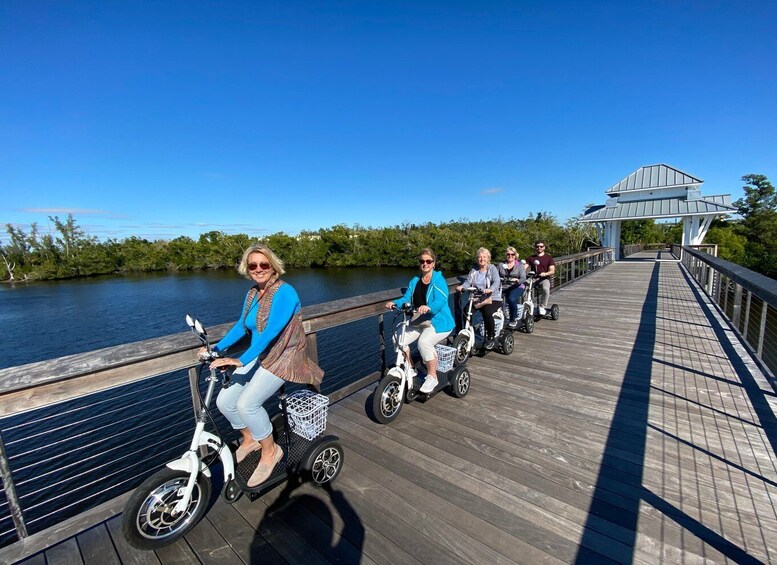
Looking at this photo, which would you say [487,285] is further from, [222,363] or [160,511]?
[160,511]

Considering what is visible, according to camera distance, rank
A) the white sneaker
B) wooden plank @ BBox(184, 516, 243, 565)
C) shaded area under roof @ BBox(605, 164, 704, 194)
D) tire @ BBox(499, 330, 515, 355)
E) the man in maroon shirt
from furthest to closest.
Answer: shaded area under roof @ BBox(605, 164, 704, 194)
the man in maroon shirt
tire @ BBox(499, 330, 515, 355)
the white sneaker
wooden plank @ BBox(184, 516, 243, 565)

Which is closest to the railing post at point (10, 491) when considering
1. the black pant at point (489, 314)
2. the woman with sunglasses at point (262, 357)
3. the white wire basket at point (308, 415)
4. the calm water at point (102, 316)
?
the woman with sunglasses at point (262, 357)

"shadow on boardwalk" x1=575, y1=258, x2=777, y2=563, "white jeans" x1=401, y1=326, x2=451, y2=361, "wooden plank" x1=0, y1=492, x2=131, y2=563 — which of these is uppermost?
"white jeans" x1=401, y1=326, x2=451, y2=361

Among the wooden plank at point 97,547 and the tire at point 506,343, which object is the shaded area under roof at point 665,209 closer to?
the tire at point 506,343

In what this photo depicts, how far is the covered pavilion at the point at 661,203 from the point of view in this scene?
18.2m

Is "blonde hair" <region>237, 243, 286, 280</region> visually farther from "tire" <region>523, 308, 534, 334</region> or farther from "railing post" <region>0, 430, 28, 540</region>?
"tire" <region>523, 308, 534, 334</region>

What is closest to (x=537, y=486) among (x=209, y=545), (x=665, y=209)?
(x=209, y=545)

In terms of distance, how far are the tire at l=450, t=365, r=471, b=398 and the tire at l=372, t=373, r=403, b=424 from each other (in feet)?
2.07

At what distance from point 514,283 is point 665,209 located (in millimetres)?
18878

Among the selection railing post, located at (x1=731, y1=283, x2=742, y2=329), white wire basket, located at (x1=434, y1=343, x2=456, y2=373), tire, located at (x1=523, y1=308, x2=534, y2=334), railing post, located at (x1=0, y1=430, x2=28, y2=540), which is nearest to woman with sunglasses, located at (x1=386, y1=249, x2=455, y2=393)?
white wire basket, located at (x1=434, y1=343, x2=456, y2=373)

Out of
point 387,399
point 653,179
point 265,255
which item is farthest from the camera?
point 653,179

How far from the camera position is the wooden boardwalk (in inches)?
70.5

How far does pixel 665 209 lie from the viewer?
1873 cm

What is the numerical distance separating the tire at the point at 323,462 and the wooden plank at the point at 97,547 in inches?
39.5
